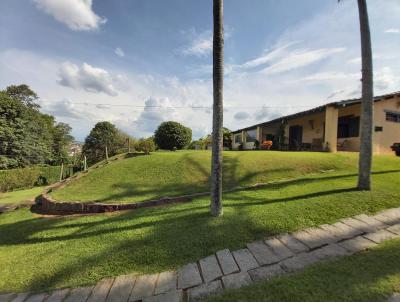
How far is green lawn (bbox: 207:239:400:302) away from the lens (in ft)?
8.59

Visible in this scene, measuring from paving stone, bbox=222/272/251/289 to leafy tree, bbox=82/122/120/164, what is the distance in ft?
107

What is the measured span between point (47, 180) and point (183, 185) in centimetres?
1801

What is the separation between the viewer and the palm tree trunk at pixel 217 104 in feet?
17.2

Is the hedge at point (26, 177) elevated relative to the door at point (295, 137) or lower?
lower

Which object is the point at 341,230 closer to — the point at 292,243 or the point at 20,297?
the point at 292,243

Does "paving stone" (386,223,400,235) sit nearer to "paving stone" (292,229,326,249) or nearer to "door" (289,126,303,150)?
"paving stone" (292,229,326,249)

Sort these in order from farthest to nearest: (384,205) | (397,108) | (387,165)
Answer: (397,108), (387,165), (384,205)

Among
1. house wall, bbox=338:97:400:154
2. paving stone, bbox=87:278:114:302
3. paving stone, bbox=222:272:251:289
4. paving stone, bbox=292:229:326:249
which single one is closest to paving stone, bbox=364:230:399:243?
paving stone, bbox=292:229:326:249

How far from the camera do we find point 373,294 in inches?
102

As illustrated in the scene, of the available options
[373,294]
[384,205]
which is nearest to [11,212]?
[373,294]

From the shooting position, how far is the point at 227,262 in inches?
142

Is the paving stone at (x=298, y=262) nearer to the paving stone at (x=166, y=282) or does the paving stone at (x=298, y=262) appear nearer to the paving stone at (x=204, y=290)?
the paving stone at (x=204, y=290)

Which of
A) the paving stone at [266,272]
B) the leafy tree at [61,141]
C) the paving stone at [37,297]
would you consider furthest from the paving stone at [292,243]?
the leafy tree at [61,141]

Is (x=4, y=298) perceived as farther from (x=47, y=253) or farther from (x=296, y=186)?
(x=296, y=186)
